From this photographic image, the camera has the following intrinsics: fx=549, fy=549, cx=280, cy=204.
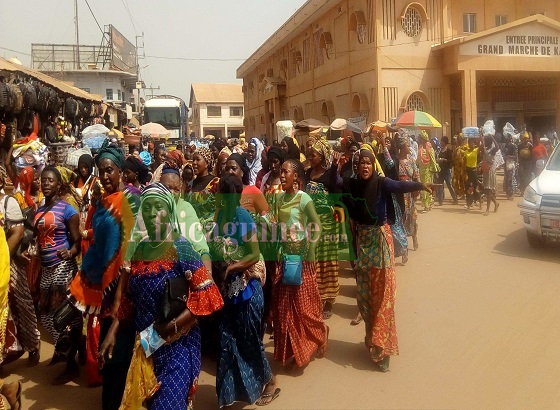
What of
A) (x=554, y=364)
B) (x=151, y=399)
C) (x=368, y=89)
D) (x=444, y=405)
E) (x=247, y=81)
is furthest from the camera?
(x=247, y=81)

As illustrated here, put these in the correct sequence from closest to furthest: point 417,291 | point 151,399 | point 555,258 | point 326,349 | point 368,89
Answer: point 151,399
point 326,349
point 417,291
point 555,258
point 368,89

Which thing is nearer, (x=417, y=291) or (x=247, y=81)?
(x=417, y=291)

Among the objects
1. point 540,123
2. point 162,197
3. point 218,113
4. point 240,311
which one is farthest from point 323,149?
point 218,113

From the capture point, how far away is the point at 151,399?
119 inches

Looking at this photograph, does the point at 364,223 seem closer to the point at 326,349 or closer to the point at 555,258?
the point at 326,349

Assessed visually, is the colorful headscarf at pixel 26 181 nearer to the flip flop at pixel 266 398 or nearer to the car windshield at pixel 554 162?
the flip flop at pixel 266 398

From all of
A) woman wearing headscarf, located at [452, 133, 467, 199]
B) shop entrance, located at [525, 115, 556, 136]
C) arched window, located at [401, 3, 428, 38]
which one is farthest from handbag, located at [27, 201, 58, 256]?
shop entrance, located at [525, 115, 556, 136]

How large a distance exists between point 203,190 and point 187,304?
2923 mm

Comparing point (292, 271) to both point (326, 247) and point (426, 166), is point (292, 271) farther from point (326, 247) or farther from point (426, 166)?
point (426, 166)

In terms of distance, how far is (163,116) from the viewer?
89.7ft

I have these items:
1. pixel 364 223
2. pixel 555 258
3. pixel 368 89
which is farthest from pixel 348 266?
pixel 368 89

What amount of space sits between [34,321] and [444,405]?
10.7 feet

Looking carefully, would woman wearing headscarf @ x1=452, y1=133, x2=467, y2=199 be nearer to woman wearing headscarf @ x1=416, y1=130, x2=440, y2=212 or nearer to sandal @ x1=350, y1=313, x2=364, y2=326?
woman wearing headscarf @ x1=416, y1=130, x2=440, y2=212

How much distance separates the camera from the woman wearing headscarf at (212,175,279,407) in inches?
147
